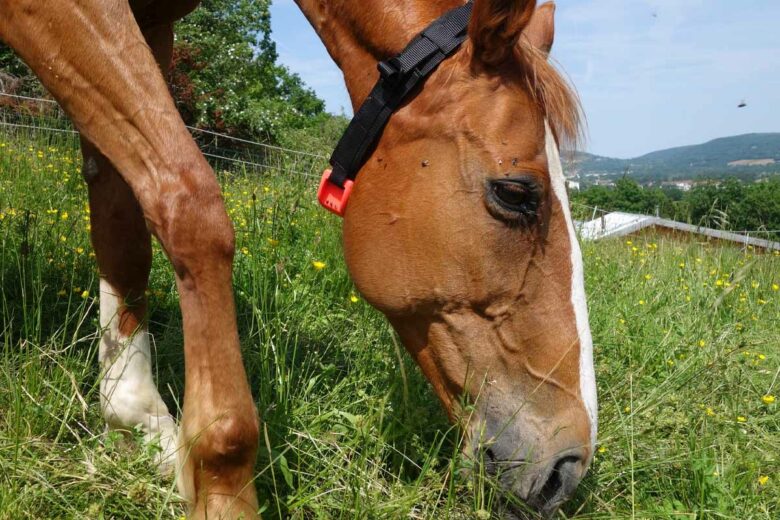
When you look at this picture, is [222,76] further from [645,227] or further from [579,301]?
[579,301]

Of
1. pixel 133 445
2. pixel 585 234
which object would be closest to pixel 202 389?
pixel 133 445

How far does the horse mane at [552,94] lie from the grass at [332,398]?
3.16ft

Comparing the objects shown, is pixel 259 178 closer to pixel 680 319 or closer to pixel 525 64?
pixel 680 319

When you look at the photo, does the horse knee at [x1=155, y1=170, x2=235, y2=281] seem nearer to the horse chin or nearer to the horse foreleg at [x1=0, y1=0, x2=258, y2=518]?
the horse foreleg at [x1=0, y1=0, x2=258, y2=518]

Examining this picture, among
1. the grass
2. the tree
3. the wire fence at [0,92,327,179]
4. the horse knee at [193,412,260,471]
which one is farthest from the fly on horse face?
the tree

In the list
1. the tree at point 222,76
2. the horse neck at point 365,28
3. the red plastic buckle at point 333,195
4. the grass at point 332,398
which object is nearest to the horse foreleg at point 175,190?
the grass at point 332,398

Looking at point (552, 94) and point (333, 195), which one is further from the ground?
point (552, 94)

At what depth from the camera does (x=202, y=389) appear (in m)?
1.75

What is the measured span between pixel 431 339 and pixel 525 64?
0.91 metres

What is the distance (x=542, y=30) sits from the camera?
2605 mm

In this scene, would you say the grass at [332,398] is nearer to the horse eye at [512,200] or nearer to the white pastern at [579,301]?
the white pastern at [579,301]

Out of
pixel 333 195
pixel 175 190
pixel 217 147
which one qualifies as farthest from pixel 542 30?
pixel 217 147

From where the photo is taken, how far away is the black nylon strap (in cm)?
214

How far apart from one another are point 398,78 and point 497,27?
0.34 meters
